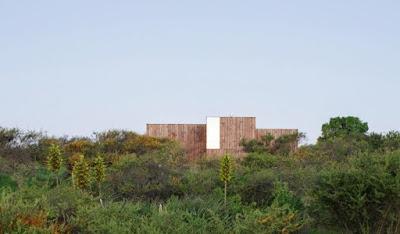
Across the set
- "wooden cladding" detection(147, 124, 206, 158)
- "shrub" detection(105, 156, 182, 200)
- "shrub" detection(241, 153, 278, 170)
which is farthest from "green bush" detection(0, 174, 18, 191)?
"wooden cladding" detection(147, 124, 206, 158)

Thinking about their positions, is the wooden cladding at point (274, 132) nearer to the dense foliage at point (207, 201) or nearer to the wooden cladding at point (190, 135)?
the wooden cladding at point (190, 135)

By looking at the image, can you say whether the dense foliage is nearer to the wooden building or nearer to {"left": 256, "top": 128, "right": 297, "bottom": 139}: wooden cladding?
{"left": 256, "top": 128, "right": 297, "bottom": 139}: wooden cladding

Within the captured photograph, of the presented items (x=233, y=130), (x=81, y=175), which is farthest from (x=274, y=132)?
(x=81, y=175)

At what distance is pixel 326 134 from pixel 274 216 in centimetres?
3916

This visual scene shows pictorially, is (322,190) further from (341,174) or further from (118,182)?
(118,182)

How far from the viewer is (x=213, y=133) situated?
51844 millimetres

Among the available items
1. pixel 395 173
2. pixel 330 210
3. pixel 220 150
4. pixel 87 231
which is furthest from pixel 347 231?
pixel 220 150

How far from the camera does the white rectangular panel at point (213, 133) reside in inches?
2037

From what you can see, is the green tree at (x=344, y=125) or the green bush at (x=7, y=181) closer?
the green bush at (x=7, y=181)

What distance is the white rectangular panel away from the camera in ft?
170

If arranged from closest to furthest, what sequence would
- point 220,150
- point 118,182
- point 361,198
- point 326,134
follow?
1. point 361,198
2. point 118,182
3. point 326,134
4. point 220,150

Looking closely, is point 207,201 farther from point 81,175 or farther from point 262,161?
point 262,161

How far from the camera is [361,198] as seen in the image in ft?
36.9

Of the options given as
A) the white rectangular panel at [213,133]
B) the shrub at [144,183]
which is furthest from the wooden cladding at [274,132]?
the shrub at [144,183]
